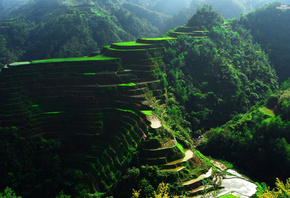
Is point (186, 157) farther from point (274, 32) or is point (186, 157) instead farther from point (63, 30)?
point (63, 30)

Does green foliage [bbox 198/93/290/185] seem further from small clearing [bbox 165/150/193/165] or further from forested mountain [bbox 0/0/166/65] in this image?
forested mountain [bbox 0/0/166/65]

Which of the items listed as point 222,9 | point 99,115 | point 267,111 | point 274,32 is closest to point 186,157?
point 99,115

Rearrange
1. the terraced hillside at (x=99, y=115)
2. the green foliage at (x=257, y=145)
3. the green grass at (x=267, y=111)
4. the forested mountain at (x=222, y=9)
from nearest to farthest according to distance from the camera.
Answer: the terraced hillside at (x=99, y=115), the green foliage at (x=257, y=145), the green grass at (x=267, y=111), the forested mountain at (x=222, y=9)

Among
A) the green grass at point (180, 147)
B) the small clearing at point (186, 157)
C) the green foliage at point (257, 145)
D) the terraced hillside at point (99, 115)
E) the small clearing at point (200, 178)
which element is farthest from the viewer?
the green foliage at point (257, 145)

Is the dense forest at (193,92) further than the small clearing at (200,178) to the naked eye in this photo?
Yes

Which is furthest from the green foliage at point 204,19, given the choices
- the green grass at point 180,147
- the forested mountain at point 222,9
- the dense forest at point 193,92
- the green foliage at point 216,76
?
the forested mountain at point 222,9

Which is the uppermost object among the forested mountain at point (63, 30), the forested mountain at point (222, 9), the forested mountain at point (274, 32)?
the forested mountain at point (222, 9)

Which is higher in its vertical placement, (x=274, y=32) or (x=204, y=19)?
(x=204, y=19)

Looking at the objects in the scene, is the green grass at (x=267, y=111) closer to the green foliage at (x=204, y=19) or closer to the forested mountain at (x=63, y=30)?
the green foliage at (x=204, y=19)

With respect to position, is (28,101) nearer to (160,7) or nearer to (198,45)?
(198,45)
